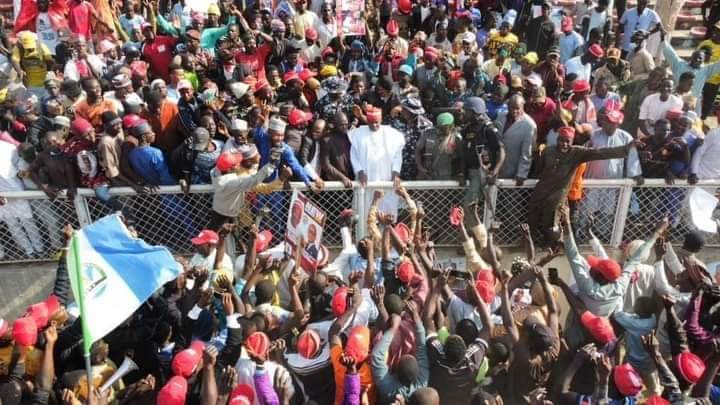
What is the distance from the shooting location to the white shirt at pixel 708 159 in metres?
7.12

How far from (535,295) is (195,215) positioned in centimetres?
366

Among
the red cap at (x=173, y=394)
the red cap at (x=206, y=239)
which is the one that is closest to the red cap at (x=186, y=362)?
the red cap at (x=173, y=394)

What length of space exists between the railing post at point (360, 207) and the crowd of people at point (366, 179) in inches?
1.6

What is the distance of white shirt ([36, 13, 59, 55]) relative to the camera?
10.9 m

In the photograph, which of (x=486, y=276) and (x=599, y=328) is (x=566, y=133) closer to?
(x=486, y=276)

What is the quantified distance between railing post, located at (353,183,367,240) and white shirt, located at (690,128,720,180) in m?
3.41

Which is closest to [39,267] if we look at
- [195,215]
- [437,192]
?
[195,215]

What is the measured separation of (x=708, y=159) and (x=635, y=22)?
4735mm

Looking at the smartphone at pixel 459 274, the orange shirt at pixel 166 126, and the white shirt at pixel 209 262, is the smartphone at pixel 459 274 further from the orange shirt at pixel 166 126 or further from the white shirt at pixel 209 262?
the orange shirt at pixel 166 126

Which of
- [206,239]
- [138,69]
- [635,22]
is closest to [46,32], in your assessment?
[138,69]

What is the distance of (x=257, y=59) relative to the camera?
9883 mm

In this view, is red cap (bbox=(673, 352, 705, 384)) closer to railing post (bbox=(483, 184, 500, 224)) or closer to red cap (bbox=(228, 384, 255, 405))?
railing post (bbox=(483, 184, 500, 224))

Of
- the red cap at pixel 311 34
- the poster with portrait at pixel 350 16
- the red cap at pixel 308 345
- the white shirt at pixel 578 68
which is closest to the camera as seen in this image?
the red cap at pixel 308 345

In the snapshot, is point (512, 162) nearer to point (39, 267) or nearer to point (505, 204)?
point (505, 204)
